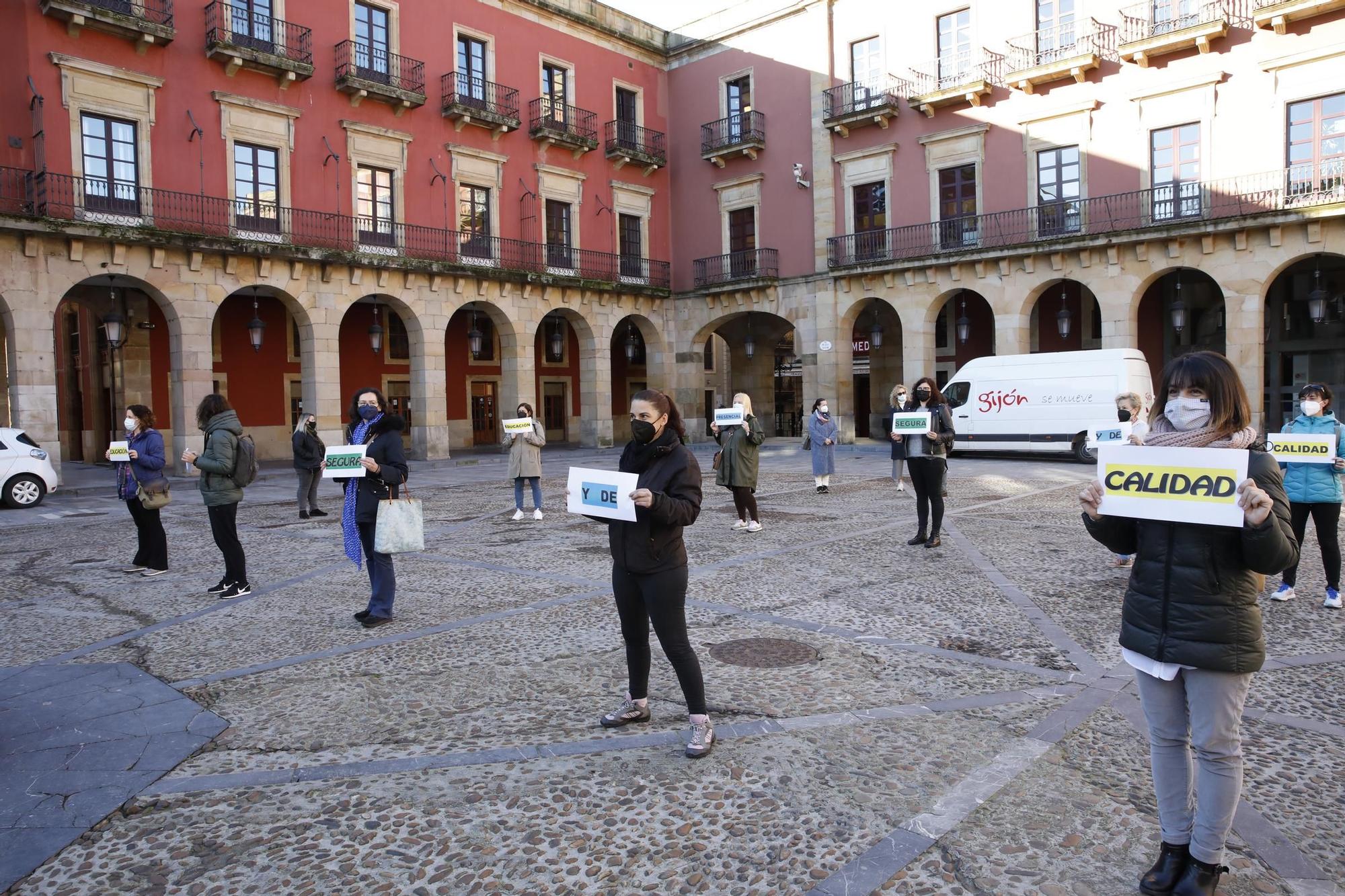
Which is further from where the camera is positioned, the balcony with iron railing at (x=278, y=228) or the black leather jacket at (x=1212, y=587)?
the balcony with iron railing at (x=278, y=228)

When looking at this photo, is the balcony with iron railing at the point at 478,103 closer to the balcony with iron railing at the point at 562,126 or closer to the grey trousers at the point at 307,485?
the balcony with iron railing at the point at 562,126

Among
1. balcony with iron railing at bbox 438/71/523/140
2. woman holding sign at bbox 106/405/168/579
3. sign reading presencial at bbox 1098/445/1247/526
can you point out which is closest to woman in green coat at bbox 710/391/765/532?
woman holding sign at bbox 106/405/168/579

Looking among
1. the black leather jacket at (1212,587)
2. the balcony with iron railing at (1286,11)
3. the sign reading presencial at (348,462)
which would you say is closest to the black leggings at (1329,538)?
the black leather jacket at (1212,587)

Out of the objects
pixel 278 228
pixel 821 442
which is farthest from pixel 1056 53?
pixel 278 228

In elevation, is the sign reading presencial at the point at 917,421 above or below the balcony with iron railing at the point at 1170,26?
below

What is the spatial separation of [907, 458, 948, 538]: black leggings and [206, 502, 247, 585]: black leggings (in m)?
6.37

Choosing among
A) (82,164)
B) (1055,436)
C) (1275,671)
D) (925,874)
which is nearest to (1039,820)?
(925,874)

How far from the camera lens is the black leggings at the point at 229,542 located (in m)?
7.63

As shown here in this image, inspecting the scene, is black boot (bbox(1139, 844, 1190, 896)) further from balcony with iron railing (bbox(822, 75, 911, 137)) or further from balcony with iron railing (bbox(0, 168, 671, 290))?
balcony with iron railing (bbox(822, 75, 911, 137))

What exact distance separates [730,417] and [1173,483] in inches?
334

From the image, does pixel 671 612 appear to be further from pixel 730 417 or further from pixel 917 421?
pixel 730 417

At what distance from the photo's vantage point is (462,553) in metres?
9.74

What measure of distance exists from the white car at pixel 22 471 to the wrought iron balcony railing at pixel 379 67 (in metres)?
12.1

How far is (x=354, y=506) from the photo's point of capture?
6.64m
